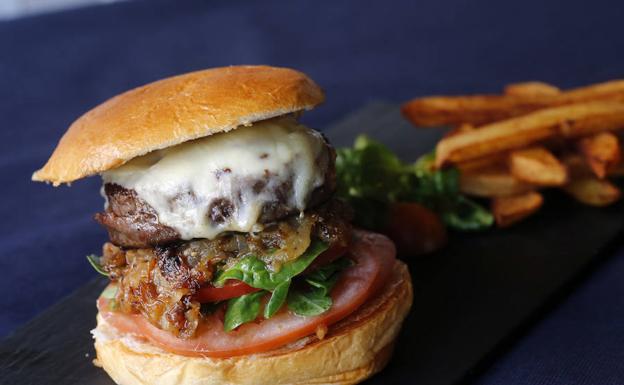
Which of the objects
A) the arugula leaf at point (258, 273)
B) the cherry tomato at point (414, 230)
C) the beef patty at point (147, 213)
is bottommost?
the cherry tomato at point (414, 230)

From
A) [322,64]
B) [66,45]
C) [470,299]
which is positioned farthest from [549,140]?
[66,45]

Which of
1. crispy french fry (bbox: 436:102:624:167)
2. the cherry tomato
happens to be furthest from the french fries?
the cherry tomato

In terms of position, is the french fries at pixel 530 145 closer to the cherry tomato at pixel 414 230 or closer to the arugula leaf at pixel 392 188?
the arugula leaf at pixel 392 188

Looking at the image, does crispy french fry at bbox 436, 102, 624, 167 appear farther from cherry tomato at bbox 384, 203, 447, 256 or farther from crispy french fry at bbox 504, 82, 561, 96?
crispy french fry at bbox 504, 82, 561, 96

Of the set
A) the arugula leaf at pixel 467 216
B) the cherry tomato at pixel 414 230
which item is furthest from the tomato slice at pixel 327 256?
the arugula leaf at pixel 467 216

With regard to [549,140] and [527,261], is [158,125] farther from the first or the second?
[549,140]
